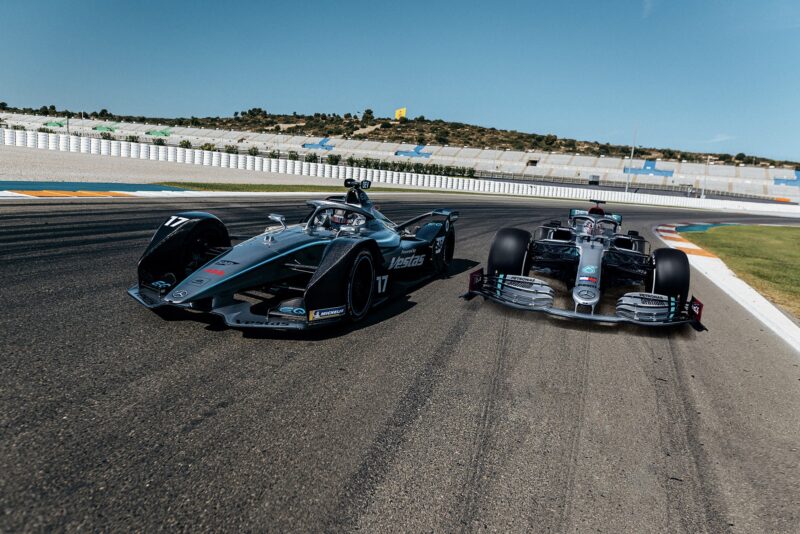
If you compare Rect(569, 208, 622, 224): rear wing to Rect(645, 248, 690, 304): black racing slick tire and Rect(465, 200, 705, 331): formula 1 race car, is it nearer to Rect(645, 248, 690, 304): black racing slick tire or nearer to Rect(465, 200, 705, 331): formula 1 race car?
Rect(465, 200, 705, 331): formula 1 race car

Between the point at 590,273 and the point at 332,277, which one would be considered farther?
the point at 590,273

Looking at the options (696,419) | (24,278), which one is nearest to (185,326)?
(24,278)

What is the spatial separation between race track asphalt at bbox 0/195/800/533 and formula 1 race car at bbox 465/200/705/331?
0.90ft

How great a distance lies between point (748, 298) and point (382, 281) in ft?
20.8

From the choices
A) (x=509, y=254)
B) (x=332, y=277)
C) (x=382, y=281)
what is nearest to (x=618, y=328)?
(x=509, y=254)

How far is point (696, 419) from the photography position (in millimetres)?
4004

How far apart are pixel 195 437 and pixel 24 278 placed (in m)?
4.67

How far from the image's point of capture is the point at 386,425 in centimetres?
358

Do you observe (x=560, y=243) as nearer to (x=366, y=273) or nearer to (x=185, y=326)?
(x=366, y=273)

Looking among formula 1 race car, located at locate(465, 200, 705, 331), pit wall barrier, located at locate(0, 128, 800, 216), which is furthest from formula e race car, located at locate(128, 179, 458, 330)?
pit wall barrier, located at locate(0, 128, 800, 216)

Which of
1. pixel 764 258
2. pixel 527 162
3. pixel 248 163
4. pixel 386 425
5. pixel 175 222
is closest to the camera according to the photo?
pixel 386 425

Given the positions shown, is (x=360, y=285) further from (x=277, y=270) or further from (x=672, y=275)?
(x=672, y=275)

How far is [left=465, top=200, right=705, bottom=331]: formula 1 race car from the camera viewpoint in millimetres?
6246

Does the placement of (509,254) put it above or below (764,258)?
above
